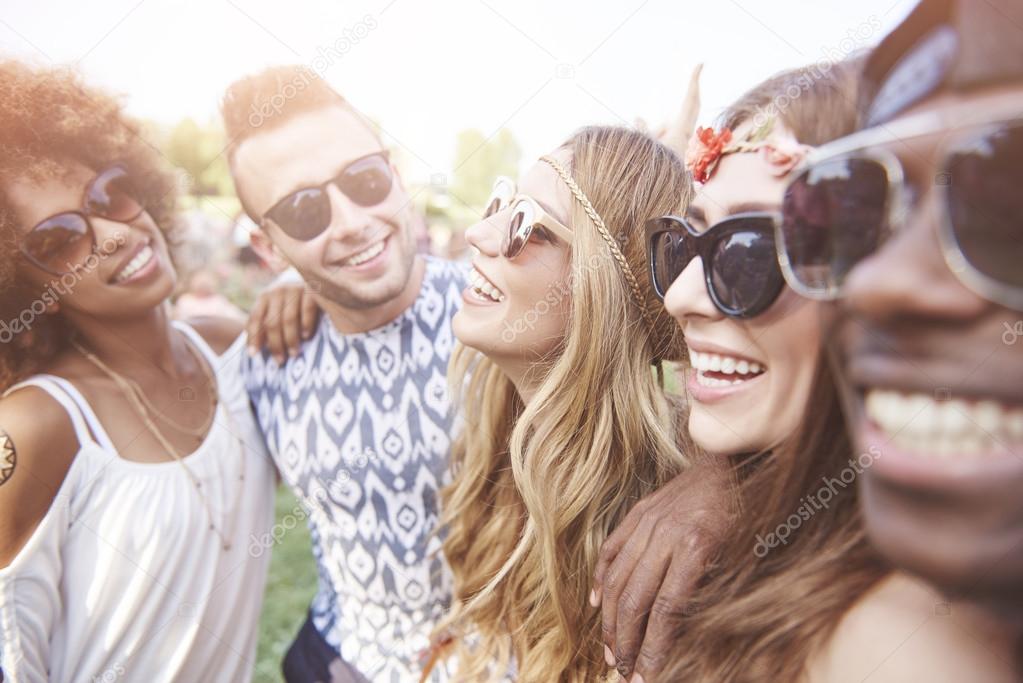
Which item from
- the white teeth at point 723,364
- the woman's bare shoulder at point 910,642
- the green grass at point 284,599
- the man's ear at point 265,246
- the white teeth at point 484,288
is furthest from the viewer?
the green grass at point 284,599

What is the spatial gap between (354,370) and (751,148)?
4.83 feet

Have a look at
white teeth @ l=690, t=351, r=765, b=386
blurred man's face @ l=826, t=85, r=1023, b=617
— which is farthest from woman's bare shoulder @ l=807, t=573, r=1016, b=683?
white teeth @ l=690, t=351, r=765, b=386

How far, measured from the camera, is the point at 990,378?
0.67 m

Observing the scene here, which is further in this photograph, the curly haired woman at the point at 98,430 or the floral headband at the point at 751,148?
the curly haired woman at the point at 98,430

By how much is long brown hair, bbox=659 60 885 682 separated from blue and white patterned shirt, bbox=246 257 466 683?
1.20 metres

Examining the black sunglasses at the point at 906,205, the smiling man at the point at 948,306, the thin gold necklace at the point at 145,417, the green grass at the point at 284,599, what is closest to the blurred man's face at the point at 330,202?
the thin gold necklace at the point at 145,417

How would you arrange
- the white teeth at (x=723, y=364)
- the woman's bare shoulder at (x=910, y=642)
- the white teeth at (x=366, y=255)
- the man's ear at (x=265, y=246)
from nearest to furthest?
1. the woman's bare shoulder at (x=910, y=642)
2. the white teeth at (x=723, y=364)
3. the white teeth at (x=366, y=255)
4. the man's ear at (x=265, y=246)

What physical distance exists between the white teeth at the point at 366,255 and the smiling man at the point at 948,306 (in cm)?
157

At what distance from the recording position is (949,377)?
688 millimetres

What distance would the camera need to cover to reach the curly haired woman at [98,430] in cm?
178

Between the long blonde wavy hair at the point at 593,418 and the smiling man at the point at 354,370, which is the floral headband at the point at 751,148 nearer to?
the long blonde wavy hair at the point at 593,418

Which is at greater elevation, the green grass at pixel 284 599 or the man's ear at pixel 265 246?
the man's ear at pixel 265 246

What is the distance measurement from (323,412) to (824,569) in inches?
63.8

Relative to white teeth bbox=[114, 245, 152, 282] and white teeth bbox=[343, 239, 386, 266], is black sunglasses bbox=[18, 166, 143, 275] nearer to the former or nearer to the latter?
white teeth bbox=[114, 245, 152, 282]
